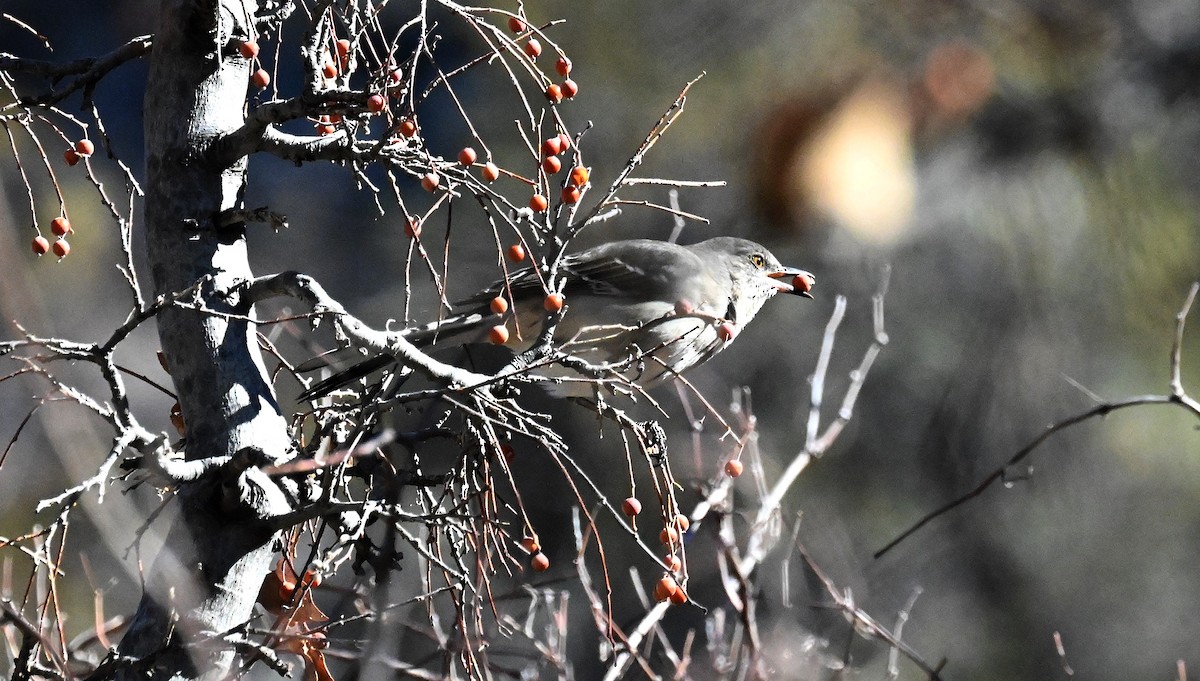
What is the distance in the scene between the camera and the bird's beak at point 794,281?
329 cm

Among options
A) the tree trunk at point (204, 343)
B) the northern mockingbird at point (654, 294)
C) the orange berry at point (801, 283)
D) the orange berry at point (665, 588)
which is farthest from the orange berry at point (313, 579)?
the orange berry at point (801, 283)

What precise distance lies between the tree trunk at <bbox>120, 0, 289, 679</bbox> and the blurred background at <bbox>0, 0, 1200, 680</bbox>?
117cm

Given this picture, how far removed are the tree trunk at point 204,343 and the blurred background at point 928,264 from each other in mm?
1173

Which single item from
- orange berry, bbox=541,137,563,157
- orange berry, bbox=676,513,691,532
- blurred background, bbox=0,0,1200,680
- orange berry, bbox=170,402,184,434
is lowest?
blurred background, bbox=0,0,1200,680

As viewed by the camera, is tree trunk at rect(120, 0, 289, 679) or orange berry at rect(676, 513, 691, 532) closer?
tree trunk at rect(120, 0, 289, 679)

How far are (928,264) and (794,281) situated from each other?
5.12 ft

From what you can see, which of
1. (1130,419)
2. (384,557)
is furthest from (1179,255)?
(384,557)

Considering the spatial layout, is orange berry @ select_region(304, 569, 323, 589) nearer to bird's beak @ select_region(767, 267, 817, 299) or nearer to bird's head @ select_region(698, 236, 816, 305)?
bird's beak @ select_region(767, 267, 817, 299)

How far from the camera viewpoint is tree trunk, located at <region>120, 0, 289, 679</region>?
1.88 metres

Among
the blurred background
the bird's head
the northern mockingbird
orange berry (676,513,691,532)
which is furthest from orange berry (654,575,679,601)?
the bird's head

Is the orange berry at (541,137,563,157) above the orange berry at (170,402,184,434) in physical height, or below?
above

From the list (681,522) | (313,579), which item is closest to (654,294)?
(681,522)

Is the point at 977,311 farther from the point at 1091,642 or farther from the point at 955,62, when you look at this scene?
the point at 1091,642

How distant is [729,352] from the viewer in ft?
16.6
